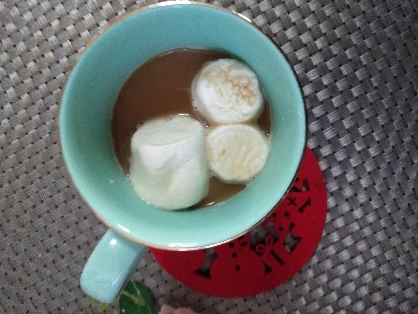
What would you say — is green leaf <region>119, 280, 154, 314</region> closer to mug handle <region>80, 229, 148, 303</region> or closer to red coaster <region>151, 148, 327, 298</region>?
red coaster <region>151, 148, 327, 298</region>

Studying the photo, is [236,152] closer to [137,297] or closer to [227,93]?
[227,93]

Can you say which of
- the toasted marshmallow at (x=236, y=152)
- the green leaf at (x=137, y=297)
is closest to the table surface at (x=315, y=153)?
the green leaf at (x=137, y=297)

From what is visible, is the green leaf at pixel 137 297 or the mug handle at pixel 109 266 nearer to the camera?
the mug handle at pixel 109 266

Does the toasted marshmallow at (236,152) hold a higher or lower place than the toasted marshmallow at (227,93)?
lower

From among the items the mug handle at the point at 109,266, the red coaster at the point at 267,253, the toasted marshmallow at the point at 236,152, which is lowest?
the red coaster at the point at 267,253

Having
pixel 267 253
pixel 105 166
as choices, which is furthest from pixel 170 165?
pixel 267 253

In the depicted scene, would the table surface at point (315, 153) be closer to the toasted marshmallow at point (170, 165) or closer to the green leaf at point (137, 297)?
the green leaf at point (137, 297)

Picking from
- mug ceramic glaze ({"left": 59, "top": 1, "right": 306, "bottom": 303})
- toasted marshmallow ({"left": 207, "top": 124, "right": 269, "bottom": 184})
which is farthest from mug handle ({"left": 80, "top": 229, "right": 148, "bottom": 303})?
toasted marshmallow ({"left": 207, "top": 124, "right": 269, "bottom": 184})
